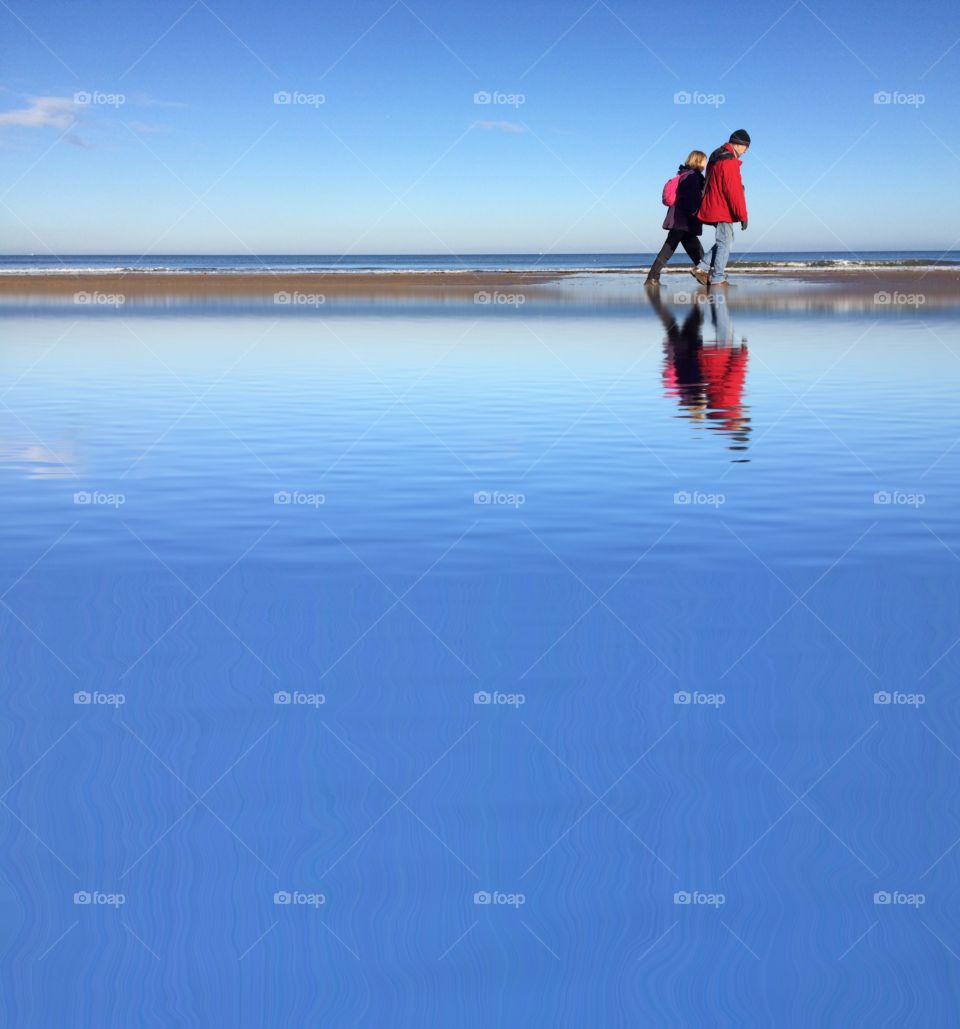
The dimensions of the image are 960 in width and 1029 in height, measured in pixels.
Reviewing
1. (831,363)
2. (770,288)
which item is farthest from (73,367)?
(770,288)

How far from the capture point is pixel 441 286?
34719 mm

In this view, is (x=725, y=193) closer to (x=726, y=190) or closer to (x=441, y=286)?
(x=726, y=190)

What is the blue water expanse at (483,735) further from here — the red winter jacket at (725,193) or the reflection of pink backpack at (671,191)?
the reflection of pink backpack at (671,191)

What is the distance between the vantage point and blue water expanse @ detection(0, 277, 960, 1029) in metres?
2.98

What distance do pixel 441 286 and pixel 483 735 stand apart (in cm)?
3137

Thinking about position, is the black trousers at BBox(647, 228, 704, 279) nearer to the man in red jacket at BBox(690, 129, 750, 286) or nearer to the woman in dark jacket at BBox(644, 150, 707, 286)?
the woman in dark jacket at BBox(644, 150, 707, 286)

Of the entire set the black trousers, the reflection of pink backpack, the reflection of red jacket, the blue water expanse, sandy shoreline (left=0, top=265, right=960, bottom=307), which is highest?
sandy shoreline (left=0, top=265, right=960, bottom=307)

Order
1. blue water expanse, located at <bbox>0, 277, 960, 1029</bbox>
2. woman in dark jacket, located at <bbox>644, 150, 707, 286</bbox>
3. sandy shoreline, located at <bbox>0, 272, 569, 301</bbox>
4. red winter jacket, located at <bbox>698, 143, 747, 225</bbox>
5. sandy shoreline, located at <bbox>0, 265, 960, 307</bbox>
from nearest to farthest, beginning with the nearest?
blue water expanse, located at <bbox>0, 277, 960, 1029</bbox>
red winter jacket, located at <bbox>698, 143, 747, 225</bbox>
woman in dark jacket, located at <bbox>644, 150, 707, 286</bbox>
sandy shoreline, located at <bbox>0, 265, 960, 307</bbox>
sandy shoreline, located at <bbox>0, 272, 569, 301</bbox>

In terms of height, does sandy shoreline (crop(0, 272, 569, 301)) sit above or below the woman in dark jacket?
above

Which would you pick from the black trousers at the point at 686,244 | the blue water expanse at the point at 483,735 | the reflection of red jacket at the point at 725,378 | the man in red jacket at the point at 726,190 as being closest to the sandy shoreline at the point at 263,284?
the black trousers at the point at 686,244

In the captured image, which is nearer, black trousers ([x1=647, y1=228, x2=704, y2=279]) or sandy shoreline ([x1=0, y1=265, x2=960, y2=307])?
black trousers ([x1=647, y1=228, x2=704, y2=279])

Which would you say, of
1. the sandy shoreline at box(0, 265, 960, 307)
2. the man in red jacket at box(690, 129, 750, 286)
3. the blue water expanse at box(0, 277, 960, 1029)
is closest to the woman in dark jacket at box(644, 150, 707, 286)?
the man in red jacket at box(690, 129, 750, 286)

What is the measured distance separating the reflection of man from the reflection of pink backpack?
2.23 metres

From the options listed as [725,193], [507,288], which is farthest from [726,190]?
[507,288]
